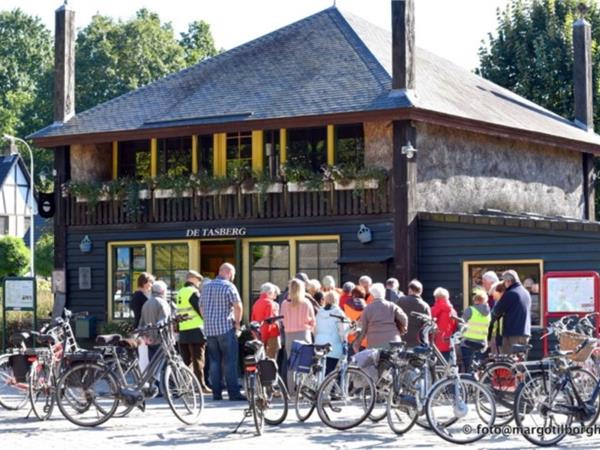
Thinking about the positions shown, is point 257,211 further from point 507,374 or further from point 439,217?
point 507,374

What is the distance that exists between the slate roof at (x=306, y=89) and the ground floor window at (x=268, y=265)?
97.9 inches

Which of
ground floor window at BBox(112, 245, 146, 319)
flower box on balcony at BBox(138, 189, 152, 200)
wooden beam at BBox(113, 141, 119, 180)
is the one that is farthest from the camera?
wooden beam at BBox(113, 141, 119, 180)

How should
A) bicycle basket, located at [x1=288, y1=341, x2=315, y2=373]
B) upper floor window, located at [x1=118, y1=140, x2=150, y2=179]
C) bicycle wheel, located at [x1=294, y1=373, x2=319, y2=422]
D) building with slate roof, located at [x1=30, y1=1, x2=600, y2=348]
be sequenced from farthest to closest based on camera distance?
upper floor window, located at [x1=118, y1=140, x2=150, y2=179] < building with slate roof, located at [x1=30, y1=1, x2=600, y2=348] < bicycle basket, located at [x1=288, y1=341, x2=315, y2=373] < bicycle wheel, located at [x1=294, y1=373, x2=319, y2=422]

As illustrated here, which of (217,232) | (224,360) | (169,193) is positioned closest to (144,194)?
(169,193)

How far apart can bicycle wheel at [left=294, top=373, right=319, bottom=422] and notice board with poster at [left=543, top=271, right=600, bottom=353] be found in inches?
231

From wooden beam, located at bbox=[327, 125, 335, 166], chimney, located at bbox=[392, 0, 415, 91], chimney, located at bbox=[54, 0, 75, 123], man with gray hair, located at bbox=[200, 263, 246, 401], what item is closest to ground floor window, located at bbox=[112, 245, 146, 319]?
chimney, located at bbox=[54, 0, 75, 123]

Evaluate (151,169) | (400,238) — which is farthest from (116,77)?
(400,238)

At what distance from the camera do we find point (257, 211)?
2692 centimetres

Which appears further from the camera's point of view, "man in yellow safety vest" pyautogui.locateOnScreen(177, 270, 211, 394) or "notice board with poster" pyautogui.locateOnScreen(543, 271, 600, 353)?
"notice board with poster" pyautogui.locateOnScreen(543, 271, 600, 353)

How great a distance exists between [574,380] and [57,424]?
5875mm

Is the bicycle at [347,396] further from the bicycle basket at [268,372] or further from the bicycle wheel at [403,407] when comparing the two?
the bicycle basket at [268,372]

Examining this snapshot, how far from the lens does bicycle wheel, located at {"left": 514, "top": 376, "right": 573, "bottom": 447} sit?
1360 centimetres

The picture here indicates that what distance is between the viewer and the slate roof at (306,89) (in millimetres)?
26203

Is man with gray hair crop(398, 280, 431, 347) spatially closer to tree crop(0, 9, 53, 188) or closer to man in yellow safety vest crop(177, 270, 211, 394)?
man in yellow safety vest crop(177, 270, 211, 394)
